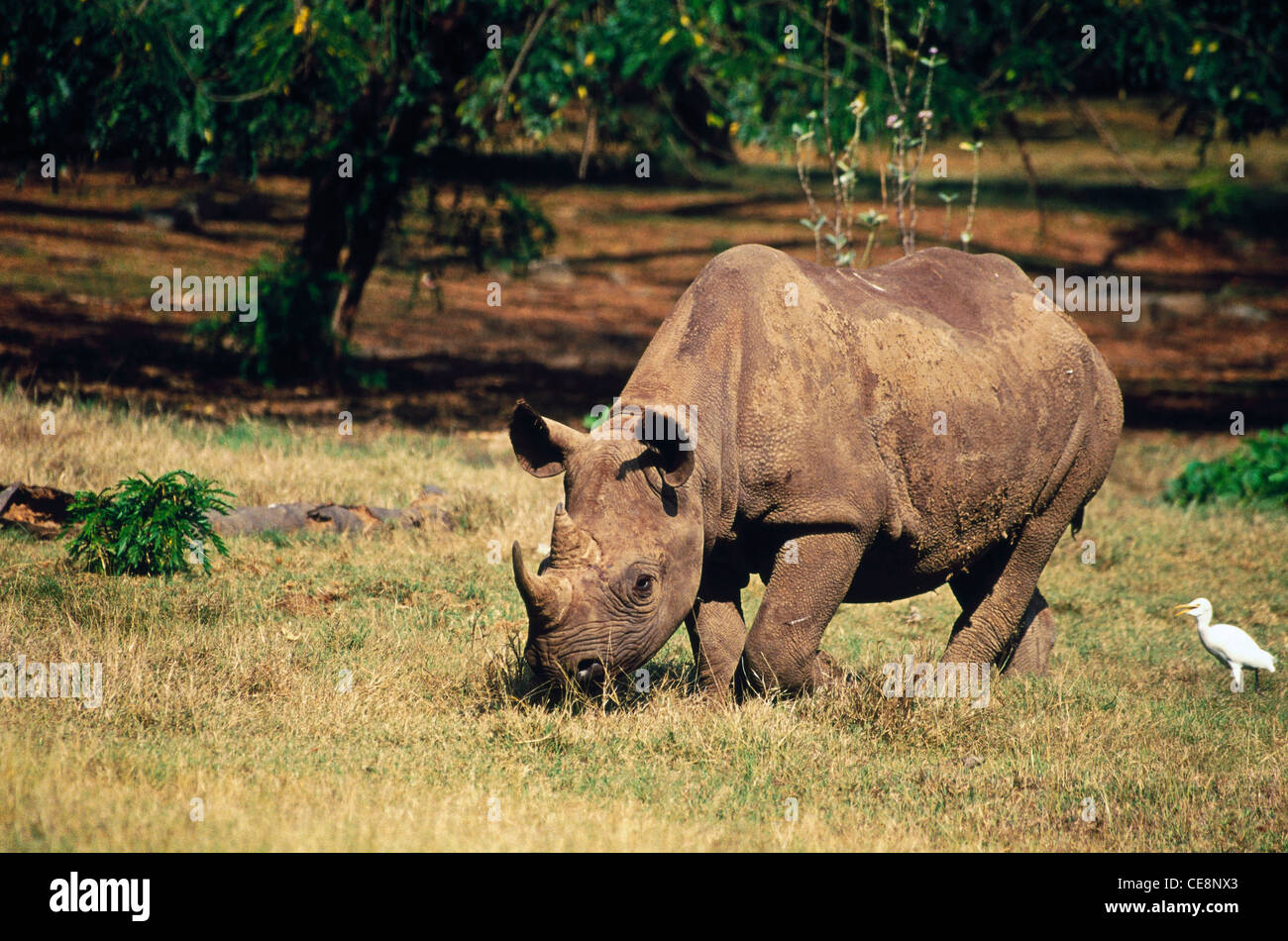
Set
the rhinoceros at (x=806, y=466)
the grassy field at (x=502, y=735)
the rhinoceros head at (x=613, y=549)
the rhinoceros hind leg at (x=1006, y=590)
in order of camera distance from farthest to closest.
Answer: the rhinoceros hind leg at (x=1006, y=590)
the rhinoceros at (x=806, y=466)
the rhinoceros head at (x=613, y=549)
the grassy field at (x=502, y=735)

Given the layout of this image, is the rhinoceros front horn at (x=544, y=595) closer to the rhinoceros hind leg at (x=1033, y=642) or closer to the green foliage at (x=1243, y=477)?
the rhinoceros hind leg at (x=1033, y=642)

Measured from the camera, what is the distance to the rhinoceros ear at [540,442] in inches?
236

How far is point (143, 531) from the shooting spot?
26.8 ft

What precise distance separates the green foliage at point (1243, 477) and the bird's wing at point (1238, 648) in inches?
203

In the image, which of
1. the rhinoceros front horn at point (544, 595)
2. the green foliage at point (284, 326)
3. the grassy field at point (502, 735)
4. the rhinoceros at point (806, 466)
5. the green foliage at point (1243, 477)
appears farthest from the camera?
the green foliage at point (284, 326)

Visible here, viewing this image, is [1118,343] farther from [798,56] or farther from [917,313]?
[917,313]

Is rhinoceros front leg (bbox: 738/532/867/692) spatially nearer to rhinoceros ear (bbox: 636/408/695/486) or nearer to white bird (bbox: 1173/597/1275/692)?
rhinoceros ear (bbox: 636/408/695/486)

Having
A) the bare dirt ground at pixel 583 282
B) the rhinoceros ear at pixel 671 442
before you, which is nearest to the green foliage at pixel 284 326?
the bare dirt ground at pixel 583 282

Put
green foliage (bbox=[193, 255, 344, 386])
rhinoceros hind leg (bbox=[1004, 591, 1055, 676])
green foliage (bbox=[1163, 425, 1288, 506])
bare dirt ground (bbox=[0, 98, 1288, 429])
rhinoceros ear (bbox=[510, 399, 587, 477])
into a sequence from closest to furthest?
rhinoceros ear (bbox=[510, 399, 587, 477]) < rhinoceros hind leg (bbox=[1004, 591, 1055, 676]) < green foliage (bbox=[1163, 425, 1288, 506]) < green foliage (bbox=[193, 255, 344, 386]) < bare dirt ground (bbox=[0, 98, 1288, 429])

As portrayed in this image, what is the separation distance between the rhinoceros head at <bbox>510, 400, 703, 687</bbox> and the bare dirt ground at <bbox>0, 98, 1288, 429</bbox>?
8.07 m

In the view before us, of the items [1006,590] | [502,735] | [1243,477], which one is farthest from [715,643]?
[1243,477]

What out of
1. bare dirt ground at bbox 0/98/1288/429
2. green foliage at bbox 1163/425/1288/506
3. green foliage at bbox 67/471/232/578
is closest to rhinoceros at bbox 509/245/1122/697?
green foliage at bbox 67/471/232/578

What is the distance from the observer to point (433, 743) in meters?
6.14

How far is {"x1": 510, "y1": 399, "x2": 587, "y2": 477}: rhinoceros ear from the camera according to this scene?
6.00 metres
